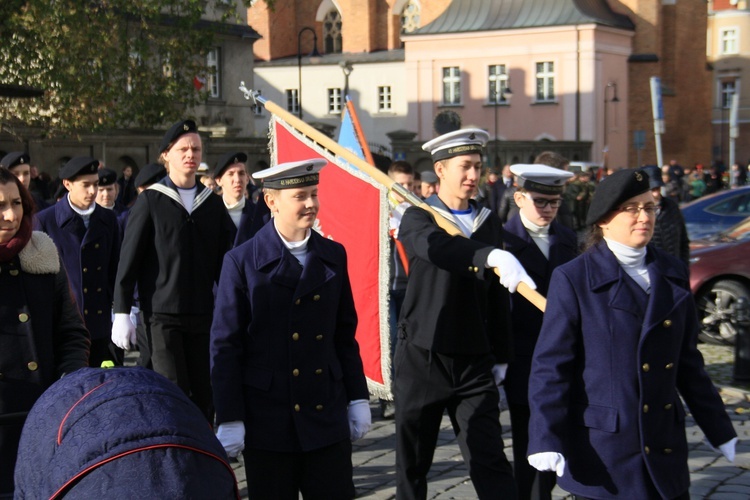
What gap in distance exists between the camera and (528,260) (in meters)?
6.49

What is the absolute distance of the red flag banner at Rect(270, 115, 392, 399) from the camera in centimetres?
855

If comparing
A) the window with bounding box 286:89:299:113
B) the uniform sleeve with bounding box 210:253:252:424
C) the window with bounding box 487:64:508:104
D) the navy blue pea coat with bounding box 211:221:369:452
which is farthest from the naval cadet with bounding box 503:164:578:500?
the window with bounding box 286:89:299:113

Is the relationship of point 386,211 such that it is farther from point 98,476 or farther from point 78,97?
point 78,97

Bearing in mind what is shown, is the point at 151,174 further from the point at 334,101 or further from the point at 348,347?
the point at 334,101

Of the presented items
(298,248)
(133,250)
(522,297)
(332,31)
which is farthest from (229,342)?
(332,31)

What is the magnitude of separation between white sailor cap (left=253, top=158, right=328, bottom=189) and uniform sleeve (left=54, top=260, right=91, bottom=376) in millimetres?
993

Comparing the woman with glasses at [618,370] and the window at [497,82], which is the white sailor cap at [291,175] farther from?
the window at [497,82]

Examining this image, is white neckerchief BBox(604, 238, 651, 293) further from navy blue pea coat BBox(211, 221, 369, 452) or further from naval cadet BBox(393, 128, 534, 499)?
navy blue pea coat BBox(211, 221, 369, 452)

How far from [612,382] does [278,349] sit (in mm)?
1451

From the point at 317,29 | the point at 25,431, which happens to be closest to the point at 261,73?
the point at 317,29

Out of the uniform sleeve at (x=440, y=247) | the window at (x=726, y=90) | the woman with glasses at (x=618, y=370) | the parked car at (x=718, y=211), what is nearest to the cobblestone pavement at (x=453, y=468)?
the uniform sleeve at (x=440, y=247)

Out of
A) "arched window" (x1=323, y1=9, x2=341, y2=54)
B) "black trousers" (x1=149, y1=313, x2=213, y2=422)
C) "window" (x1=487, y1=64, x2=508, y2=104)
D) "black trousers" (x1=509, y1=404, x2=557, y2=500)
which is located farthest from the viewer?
"arched window" (x1=323, y1=9, x2=341, y2=54)

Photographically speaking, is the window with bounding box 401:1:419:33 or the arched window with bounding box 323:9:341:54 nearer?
the window with bounding box 401:1:419:33

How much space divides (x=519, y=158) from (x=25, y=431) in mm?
51140
